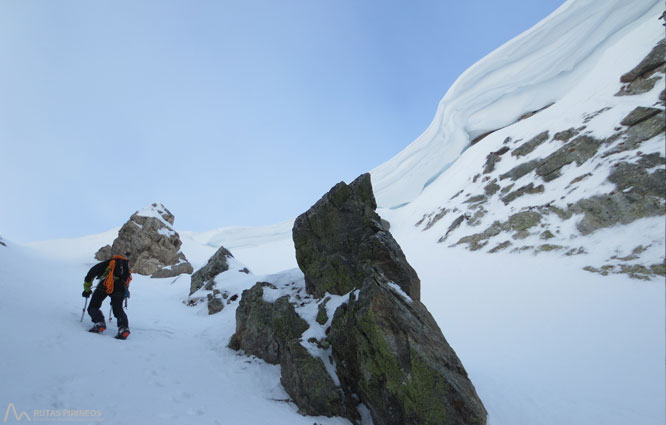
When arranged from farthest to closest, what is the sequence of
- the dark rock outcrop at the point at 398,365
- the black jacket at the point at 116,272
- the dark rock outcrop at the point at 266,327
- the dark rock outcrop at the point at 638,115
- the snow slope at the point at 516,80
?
1. the snow slope at the point at 516,80
2. the dark rock outcrop at the point at 638,115
3. the black jacket at the point at 116,272
4. the dark rock outcrop at the point at 266,327
5. the dark rock outcrop at the point at 398,365

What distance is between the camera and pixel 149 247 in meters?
22.7

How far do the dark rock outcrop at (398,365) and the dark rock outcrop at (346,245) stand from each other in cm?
124

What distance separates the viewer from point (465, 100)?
4628 cm

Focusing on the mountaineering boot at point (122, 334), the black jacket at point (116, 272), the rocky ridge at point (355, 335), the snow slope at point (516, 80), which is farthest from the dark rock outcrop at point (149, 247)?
the snow slope at point (516, 80)

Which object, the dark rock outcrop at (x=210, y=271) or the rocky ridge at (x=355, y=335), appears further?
the dark rock outcrop at (x=210, y=271)

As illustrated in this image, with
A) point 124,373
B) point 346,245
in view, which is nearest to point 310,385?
point 124,373

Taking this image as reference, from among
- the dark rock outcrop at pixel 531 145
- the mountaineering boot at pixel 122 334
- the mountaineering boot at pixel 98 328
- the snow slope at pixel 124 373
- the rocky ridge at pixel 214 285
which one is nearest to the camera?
the snow slope at pixel 124 373

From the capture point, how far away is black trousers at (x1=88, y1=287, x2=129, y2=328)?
21.0 feet

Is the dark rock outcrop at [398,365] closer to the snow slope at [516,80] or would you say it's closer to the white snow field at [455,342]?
the white snow field at [455,342]

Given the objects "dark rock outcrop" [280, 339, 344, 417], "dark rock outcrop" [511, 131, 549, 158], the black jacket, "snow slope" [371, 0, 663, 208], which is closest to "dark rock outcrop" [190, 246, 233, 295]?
the black jacket

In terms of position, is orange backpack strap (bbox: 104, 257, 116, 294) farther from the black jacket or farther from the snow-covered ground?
the snow-covered ground

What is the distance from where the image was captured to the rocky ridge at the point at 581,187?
12.4 meters

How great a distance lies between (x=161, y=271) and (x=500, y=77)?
54.3 metres

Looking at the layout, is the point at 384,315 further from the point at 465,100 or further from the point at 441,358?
the point at 465,100
